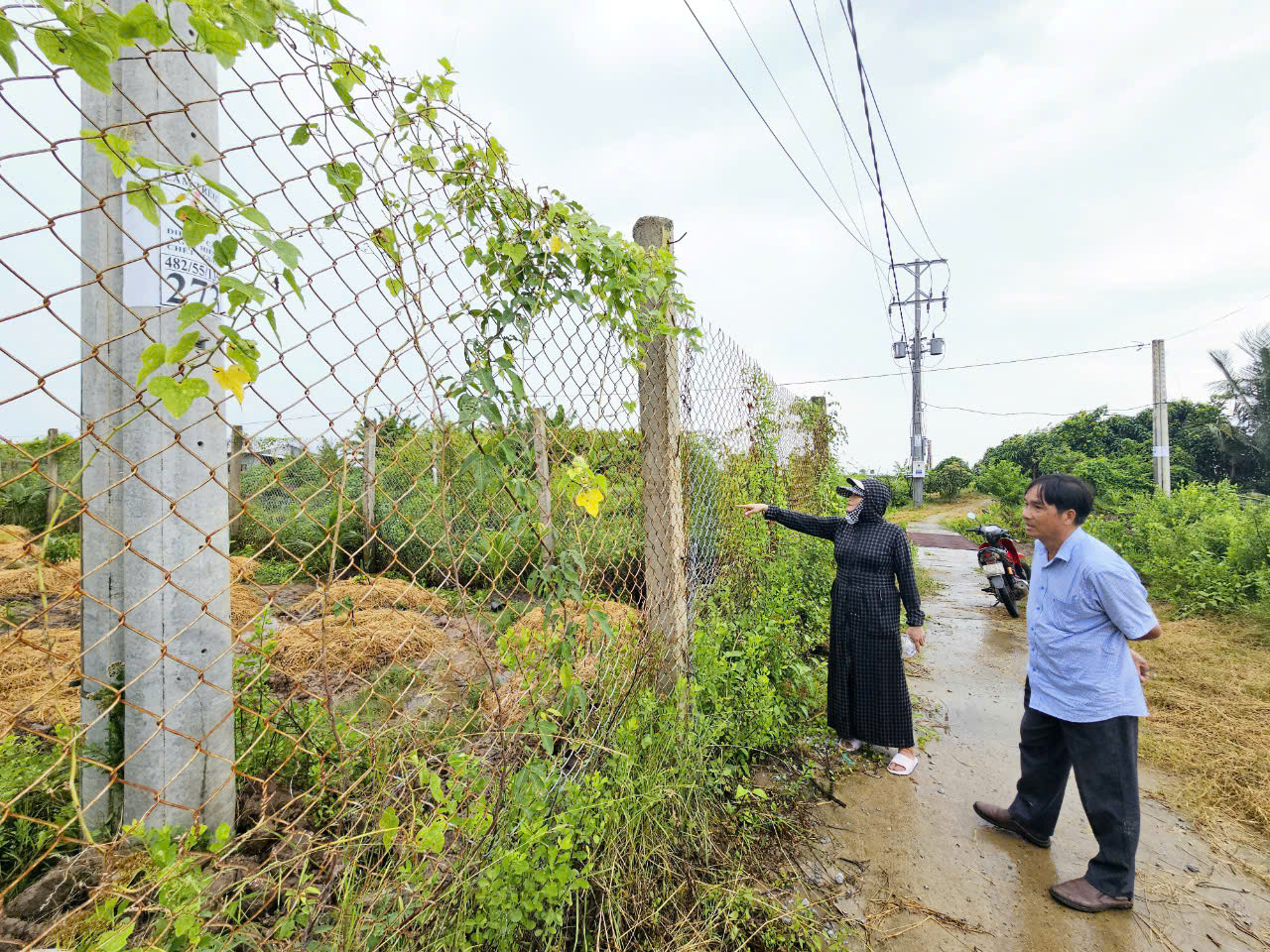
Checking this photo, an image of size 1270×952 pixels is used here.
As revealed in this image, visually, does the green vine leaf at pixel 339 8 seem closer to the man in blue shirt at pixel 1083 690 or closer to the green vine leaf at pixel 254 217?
the green vine leaf at pixel 254 217

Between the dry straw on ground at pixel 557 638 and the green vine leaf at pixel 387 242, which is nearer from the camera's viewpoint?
the green vine leaf at pixel 387 242

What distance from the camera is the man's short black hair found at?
2.42 metres

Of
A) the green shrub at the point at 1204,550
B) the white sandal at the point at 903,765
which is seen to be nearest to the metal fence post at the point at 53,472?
the white sandal at the point at 903,765

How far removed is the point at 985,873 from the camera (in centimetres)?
239

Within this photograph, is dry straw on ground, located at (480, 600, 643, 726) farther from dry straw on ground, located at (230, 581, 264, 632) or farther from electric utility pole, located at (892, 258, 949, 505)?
electric utility pole, located at (892, 258, 949, 505)

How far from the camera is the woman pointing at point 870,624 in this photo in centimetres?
319

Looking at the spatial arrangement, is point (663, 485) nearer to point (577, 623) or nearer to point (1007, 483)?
point (577, 623)

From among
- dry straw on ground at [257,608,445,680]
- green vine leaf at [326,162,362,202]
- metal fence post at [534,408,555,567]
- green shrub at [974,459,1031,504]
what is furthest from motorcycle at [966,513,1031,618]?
green shrub at [974,459,1031,504]

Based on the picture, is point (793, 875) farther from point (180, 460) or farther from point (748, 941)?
point (180, 460)

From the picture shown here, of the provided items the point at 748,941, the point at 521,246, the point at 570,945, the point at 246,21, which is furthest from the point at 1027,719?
the point at 246,21

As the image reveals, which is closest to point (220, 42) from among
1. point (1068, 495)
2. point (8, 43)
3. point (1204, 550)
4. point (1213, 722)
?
point (8, 43)

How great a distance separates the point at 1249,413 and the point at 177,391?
28712 mm

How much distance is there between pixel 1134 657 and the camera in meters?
2.34

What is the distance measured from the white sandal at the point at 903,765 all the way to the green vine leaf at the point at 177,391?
3.57 m
